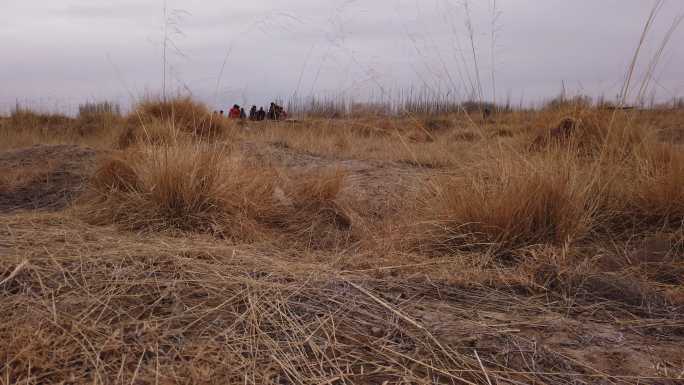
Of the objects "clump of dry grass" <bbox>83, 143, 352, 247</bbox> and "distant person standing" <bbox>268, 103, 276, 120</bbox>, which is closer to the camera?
"clump of dry grass" <bbox>83, 143, 352, 247</bbox>

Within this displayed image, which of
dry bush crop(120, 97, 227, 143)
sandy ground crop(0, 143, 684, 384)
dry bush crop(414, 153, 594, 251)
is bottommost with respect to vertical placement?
sandy ground crop(0, 143, 684, 384)

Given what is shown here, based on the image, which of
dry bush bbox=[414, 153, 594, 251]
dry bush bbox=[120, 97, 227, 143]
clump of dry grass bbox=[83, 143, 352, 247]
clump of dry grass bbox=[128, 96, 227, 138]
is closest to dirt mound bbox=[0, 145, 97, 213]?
clump of dry grass bbox=[83, 143, 352, 247]

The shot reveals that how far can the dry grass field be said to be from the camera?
1.09 metres

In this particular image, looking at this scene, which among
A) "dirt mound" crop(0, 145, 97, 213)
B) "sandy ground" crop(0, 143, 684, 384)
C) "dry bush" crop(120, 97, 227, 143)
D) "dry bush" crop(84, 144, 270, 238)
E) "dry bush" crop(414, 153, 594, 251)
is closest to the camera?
"sandy ground" crop(0, 143, 684, 384)

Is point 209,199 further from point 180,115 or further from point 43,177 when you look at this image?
point 180,115

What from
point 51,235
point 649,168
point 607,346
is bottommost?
point 607,346

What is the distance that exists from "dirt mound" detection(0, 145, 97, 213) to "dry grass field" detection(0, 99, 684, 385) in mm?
60

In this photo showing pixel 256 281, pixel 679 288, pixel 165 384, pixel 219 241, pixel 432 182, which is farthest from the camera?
pixel 432 182

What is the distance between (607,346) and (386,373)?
1.97 feet

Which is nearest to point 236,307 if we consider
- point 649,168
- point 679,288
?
point 679,288

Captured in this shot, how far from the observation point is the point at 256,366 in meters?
1.08

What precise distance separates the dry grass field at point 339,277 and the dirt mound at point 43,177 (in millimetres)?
60

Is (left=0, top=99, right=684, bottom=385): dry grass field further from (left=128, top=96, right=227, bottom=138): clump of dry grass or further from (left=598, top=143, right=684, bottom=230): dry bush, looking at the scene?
(left=128, top=96, right=227, bottom=138): clump of dry grass

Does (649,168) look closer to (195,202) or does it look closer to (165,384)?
(195,202)
